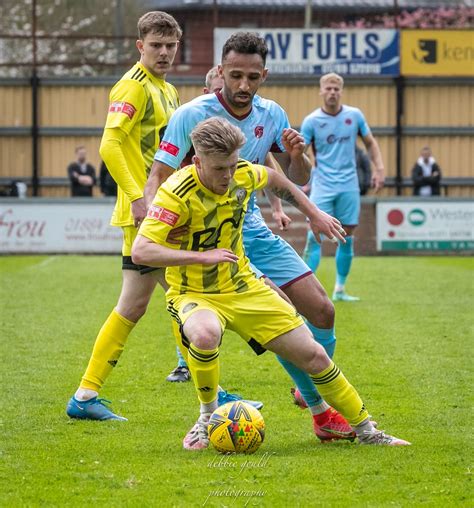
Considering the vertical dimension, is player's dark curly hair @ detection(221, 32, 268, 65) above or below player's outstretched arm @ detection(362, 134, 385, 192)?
above

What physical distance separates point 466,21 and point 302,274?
78.0 ft

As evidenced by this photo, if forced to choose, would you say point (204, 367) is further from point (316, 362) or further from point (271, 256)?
point (271, 256)

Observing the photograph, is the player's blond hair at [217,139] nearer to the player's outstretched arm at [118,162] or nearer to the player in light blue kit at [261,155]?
the player in light blue kit at [261,155]

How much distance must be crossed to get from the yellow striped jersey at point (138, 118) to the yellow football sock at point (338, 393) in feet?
5.78

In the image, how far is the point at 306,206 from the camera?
5.90 metres

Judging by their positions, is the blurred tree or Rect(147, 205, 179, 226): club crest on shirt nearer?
Rect(147, 205, 179, 226): club crest on shirt

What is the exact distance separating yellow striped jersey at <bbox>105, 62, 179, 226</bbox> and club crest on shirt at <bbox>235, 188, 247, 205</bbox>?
1236mm

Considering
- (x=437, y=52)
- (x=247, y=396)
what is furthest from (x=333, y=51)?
(x=247, y=396)

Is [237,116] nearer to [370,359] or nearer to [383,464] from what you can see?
[383,464]

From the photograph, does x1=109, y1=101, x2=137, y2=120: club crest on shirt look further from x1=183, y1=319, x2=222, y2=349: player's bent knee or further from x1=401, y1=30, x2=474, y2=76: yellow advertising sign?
x1=401, y1=30, x2=474, y2=76: yellow advertising sign

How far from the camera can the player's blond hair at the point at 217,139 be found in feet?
17.6

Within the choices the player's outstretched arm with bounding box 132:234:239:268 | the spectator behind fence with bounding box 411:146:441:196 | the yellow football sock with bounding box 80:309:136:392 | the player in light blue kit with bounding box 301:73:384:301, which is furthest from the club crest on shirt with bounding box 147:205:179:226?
the spectator behind fence with bounding box 411:146:441:196

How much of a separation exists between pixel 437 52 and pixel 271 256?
18866mm

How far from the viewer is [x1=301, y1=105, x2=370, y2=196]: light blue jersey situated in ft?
40.8
